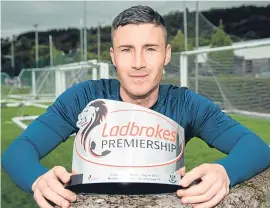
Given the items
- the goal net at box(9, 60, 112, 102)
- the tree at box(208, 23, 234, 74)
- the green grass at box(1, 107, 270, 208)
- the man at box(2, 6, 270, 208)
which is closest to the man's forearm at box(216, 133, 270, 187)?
the man at box(2, 6, 270, 208)

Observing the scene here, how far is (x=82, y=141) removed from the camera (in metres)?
1.12

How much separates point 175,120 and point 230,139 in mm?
174

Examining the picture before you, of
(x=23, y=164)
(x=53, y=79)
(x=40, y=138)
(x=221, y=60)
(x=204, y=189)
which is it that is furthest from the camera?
(x=53, y=79)

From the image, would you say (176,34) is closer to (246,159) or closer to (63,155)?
(63,155)

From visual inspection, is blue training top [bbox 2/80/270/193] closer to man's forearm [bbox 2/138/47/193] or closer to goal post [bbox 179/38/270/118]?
man's forearm [bbox 2/138/47/193]

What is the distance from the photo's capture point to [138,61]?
50.1 inches

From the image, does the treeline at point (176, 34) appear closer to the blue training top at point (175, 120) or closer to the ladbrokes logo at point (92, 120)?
the blue training top at point (175, 120)

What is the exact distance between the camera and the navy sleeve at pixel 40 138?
1204 millimetres

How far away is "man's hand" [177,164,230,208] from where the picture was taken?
101 cm

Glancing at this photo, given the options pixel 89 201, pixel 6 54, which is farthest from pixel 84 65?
pixel 6 54

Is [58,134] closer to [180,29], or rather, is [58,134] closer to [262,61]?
[262,61]

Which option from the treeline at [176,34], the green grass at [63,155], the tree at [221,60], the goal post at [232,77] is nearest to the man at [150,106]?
the green grass at [63,155]

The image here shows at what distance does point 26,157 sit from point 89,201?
312 mm

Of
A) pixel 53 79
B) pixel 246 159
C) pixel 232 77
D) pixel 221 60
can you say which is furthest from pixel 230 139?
pixel 53 79
